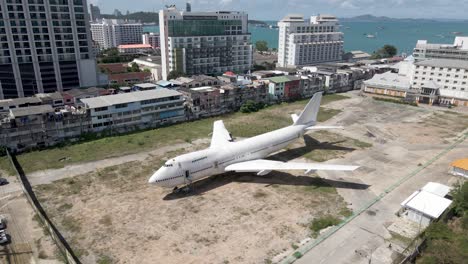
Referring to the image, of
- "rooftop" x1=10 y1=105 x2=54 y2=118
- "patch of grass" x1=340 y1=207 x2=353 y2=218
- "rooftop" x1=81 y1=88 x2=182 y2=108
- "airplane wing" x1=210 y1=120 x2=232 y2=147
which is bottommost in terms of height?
"patch of grass" x1=340 y1=207 x2=353 y2=218

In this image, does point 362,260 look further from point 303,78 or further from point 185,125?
point 303,78

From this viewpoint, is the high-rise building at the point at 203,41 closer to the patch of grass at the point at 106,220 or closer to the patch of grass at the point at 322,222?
the patch of grass at the point at 106,220

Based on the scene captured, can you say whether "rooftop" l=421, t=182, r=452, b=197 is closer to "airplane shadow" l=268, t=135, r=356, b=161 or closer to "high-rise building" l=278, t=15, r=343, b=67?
"airplane shadow" l=268, t=135, r=356, b=161

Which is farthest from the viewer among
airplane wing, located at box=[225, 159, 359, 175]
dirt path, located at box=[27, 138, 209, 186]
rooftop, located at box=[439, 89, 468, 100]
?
rooftop, located at box=[439, 89, 468, 100]

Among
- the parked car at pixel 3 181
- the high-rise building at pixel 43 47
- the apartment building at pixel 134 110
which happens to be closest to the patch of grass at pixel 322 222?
the parked car at pixel 3 181

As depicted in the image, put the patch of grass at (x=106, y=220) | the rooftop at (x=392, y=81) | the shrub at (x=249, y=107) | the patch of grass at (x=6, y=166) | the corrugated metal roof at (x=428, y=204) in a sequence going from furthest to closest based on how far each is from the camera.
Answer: the rooftop at (x=392, y=81) < the shrub at (x=249, y=107) < the patch of grass at (x=6, y=166) < the patch of grass at (x=106, y=220) < the corrugated metal roof at (x=428, y=204)

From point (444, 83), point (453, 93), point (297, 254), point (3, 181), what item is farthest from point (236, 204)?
point (444, 83)

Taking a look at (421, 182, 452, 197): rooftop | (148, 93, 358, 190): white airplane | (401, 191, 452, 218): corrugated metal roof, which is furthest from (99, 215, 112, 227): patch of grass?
(421, 182, 452, 197): rooftop
